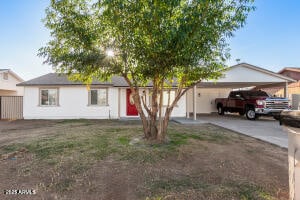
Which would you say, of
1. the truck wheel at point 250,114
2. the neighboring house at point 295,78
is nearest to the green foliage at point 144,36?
the truck wheel at point 250,114

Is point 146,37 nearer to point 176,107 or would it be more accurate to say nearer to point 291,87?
point 176,107

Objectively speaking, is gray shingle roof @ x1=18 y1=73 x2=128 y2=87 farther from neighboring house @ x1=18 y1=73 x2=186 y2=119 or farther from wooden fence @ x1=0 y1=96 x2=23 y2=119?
wooden fence @ x1=0 y1=96 x2=23 y2=119

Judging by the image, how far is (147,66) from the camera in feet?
16.7

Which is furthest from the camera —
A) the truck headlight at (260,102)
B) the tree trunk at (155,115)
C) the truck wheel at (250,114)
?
the truck wheel at (250,114)

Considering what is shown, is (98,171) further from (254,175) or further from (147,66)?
(254,175)

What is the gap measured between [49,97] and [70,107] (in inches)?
72.5

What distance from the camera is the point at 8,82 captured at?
805 inches

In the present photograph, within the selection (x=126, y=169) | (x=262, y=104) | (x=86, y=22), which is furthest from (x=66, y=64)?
(x=262, y=104)

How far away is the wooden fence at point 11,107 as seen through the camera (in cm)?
1471

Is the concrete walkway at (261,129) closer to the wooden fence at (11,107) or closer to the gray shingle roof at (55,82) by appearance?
the gray shingle roof at (55,82)

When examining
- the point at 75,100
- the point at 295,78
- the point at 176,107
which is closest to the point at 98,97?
the point at 75,100

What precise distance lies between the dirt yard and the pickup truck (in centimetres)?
703

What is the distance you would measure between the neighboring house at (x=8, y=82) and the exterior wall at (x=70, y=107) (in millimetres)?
8684

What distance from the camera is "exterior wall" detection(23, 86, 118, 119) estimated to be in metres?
13.8
